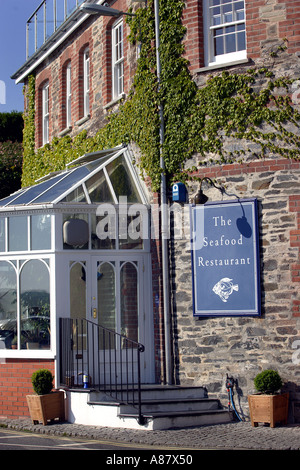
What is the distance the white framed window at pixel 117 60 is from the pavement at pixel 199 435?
7591 mm

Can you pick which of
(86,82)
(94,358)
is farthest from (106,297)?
(86,82)

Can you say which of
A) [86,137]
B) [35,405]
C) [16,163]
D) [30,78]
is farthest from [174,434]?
[16,163]

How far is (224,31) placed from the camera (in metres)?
13.5

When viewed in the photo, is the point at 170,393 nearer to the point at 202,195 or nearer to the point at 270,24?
the point at 202,195

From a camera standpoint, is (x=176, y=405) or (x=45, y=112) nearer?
(x=176, y=405)

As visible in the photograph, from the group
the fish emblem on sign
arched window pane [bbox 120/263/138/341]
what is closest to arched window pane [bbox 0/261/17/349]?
arched window pane [bbox 120/263/138/341]

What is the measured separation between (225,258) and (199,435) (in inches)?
126

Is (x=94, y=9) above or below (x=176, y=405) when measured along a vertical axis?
above

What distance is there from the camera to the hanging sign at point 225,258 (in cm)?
1251

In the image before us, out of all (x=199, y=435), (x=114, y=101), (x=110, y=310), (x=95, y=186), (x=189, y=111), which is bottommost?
(x=199, y=435)

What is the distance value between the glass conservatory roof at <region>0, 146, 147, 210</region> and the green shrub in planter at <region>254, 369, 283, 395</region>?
14.0 ft

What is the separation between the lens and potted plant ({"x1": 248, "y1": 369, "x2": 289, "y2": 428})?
11.7 m

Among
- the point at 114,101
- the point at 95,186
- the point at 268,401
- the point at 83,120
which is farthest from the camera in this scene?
the point at 83,120

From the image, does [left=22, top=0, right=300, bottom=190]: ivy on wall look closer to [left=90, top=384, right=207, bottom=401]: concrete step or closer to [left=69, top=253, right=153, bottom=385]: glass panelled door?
[left=69, top=253, right=153, bottom=385]: glass panelled door
